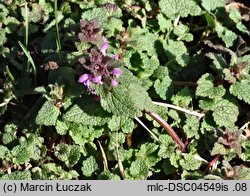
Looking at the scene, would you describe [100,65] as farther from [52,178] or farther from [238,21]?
[238,21]


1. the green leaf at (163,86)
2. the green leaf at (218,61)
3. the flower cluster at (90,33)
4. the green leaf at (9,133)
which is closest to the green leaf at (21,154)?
the green leaf at (9,133)

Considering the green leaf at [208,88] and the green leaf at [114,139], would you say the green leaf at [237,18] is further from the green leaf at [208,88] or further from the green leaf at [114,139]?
the green leaf at [114,139]

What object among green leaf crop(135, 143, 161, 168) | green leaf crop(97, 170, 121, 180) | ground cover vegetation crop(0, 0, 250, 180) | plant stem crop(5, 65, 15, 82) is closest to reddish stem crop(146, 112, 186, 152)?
ground cover vegetation crop(0, 0, 250, 180)

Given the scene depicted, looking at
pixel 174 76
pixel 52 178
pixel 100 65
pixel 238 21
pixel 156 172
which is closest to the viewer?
pixel 100 65

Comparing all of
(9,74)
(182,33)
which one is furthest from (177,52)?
(9,74)

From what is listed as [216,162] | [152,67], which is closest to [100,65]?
[152,67]

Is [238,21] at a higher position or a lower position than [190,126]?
higher
